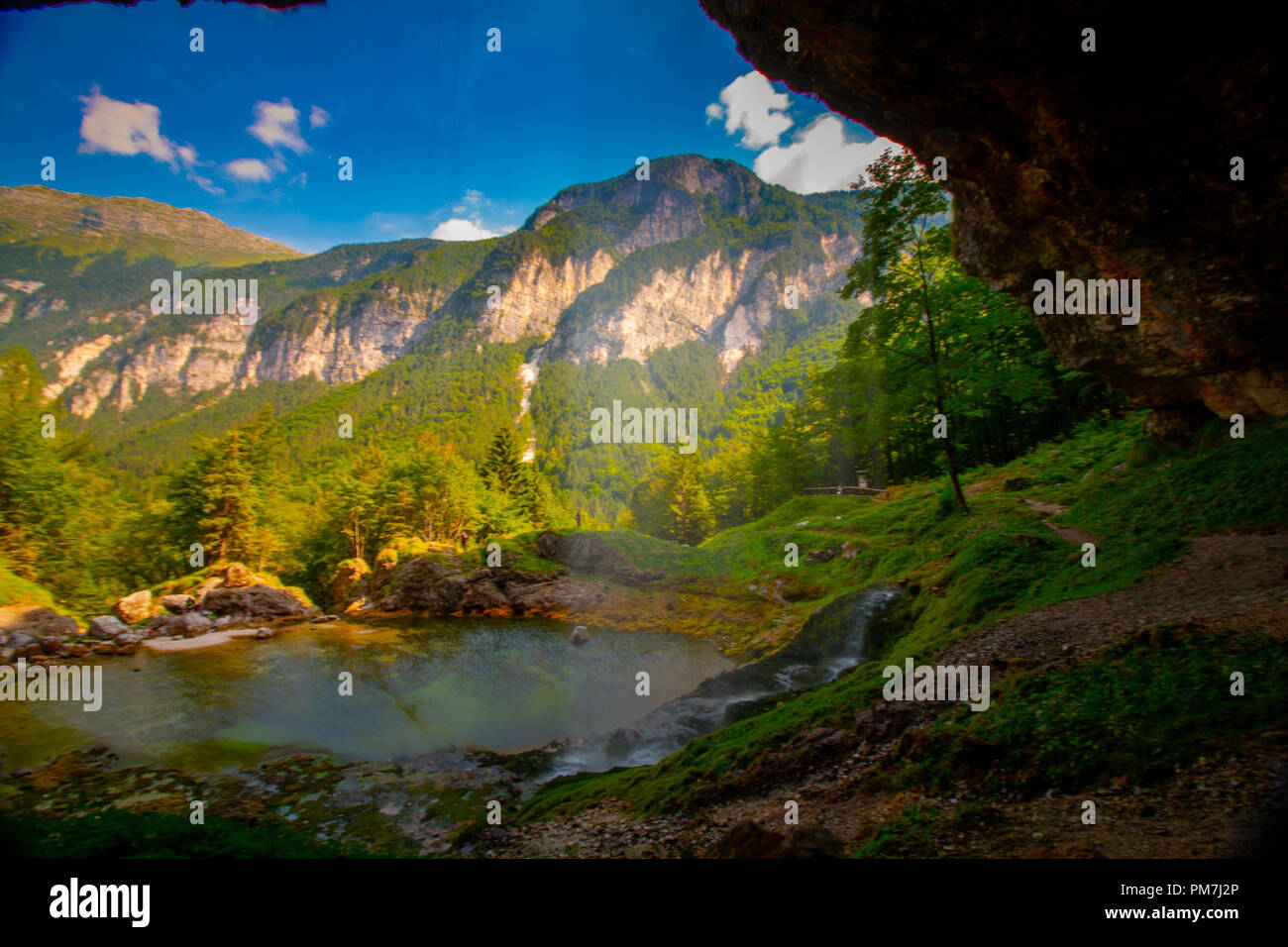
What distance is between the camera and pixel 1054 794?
4016 millimetres

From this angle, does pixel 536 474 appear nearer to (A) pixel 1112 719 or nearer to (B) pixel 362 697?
(B) pixel 362 697

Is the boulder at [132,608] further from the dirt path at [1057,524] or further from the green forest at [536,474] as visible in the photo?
the dirt path at [1057,524]

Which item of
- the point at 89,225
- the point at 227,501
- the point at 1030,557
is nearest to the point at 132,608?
the point at 227,501

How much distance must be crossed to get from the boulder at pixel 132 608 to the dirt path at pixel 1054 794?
1103 inches

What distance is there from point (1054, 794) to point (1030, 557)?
8089 mm

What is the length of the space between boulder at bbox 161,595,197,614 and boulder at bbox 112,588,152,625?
0.62 meters

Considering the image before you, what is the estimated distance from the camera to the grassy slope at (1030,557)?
7359 mm

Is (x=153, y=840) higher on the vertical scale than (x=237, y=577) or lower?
lower

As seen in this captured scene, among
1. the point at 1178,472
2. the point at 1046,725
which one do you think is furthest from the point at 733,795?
the point at 1178,472

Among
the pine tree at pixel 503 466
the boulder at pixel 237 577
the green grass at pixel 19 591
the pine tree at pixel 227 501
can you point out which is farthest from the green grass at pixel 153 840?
the pine tree at pixel 503 466

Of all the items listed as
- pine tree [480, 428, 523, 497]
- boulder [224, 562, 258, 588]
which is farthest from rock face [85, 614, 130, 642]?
pine tree [480, 428, 523, 497]

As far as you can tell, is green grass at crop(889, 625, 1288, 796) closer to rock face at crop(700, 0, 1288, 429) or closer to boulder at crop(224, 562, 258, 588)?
rock face at crop(700, 0, 1288, 429)

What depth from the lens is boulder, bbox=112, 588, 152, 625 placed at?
72.8ft

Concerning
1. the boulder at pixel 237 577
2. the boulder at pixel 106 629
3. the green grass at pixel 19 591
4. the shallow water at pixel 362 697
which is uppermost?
the green grass at pixel 19 591
